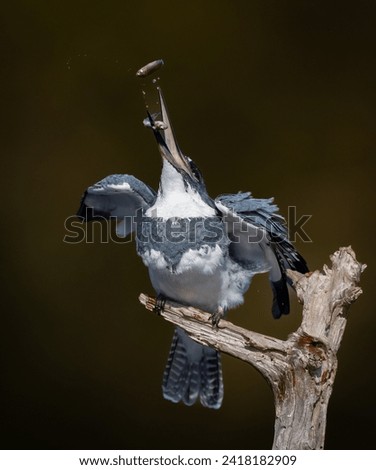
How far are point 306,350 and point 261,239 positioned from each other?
0.43 metres

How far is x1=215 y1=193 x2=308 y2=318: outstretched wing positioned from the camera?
2127 millimetres

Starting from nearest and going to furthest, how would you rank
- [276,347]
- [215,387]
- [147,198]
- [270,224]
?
[276,347]
[270,224]
[147,198]
[215,387]

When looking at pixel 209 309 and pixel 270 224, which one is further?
pixel 209 309

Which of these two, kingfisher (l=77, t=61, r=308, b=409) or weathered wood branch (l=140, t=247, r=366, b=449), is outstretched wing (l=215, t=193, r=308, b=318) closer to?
kingfisher (l=77, t=61, r=308, b=409)

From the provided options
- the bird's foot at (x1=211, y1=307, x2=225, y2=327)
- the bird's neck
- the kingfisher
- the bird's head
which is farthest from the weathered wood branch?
the bird's head

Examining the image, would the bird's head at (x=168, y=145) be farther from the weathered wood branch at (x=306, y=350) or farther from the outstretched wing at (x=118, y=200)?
the weathered wood branch at (x=306, y=350)

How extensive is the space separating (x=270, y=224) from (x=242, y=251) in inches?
7.5

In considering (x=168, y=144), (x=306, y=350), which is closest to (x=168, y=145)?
(x=168, y=144)

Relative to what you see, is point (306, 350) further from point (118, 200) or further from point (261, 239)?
point (118, 200)

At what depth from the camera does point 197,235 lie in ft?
7.01

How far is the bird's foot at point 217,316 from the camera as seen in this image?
6.81 feet
